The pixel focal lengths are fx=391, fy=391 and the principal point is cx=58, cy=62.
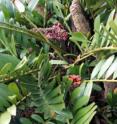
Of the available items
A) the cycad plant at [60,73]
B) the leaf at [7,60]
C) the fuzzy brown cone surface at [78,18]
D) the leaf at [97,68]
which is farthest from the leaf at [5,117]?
the fuzzy brown cone surface at [78,18]

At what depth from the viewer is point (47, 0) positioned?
1227mm

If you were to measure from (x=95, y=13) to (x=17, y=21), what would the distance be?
24 centimetres

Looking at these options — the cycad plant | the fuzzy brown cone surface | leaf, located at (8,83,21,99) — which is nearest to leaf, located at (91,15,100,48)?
the cycad plant

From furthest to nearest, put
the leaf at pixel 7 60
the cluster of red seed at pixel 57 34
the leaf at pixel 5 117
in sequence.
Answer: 1. the cluster of red seed at pixel 57 34
2. the leaf at pixel 7 60
3. the leaf at pixel 5 117

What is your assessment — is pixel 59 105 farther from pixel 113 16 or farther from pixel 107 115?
pixel 113 16

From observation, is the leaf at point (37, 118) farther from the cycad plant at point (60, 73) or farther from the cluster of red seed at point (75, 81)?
the cluster of red seed at point (75, 81)

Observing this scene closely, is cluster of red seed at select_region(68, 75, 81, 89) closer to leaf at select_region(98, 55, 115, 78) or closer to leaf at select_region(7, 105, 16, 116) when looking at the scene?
leaf at select_region(98, 55, 115, 78)

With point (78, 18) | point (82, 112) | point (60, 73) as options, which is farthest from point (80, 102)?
point (78, 18)

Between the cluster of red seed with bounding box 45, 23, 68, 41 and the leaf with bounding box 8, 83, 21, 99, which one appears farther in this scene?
the cluster of red seed with bounding box 45, 23, 68, 41

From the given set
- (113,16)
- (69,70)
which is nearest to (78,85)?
(69,70)

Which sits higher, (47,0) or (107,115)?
(47,0)

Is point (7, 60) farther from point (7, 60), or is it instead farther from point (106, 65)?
point (106, 65)

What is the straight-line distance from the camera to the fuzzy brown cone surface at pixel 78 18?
42.4 inches

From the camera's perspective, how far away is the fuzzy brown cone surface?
1.08 metres
